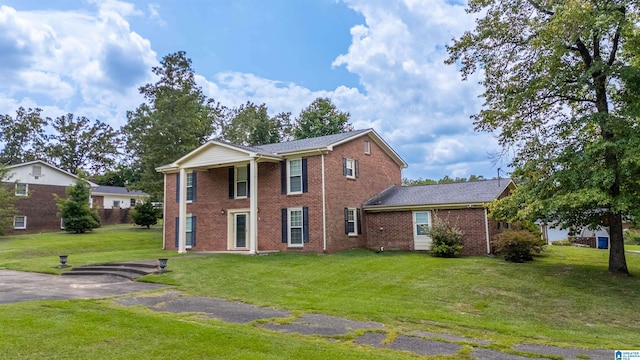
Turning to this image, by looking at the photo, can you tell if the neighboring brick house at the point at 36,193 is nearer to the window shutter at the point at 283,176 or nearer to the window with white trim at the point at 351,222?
the window shutter at the point at 283,176

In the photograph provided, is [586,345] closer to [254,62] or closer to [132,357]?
[132,357]

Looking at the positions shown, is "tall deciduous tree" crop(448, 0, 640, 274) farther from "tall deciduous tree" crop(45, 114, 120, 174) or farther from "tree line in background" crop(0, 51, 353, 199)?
"tall deciduous tree" crop(45, 114, 120, 174)

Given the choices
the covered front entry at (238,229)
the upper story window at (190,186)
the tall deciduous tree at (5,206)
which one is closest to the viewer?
the covered front entry at (238,229)

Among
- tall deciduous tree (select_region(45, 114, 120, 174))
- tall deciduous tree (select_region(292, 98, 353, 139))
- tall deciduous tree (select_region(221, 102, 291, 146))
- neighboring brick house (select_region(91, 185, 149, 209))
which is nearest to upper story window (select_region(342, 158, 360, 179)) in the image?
tall deciduous tree (select_region(292, 98, 353, 139))

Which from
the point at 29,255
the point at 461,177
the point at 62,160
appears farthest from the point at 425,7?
the point at 62,160

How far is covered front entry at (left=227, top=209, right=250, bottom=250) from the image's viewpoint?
21438 millimetres

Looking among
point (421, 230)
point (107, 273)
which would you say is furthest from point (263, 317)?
point (421, 230)

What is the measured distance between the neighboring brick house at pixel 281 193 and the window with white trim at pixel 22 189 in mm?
19369

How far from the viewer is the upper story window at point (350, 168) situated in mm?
20553

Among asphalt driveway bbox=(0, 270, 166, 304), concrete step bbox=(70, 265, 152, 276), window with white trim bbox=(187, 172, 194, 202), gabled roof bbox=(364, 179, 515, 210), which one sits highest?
window with white trim bbox=(187, 172, 194, 202)

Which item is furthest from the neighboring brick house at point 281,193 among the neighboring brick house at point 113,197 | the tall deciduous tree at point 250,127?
the neighboring brick house at point 113,197

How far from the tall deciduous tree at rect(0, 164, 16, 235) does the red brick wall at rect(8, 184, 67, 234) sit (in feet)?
7.08

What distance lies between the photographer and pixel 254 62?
2152 cm

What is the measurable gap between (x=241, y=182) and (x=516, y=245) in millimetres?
13179
